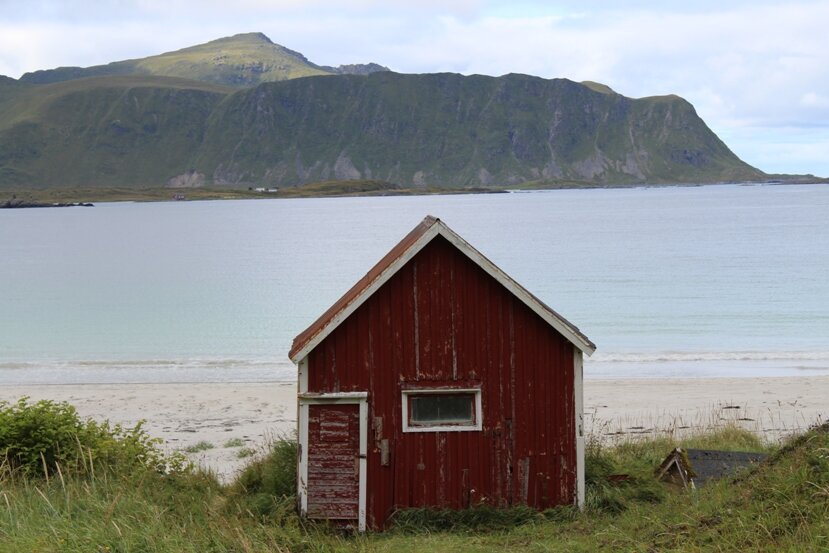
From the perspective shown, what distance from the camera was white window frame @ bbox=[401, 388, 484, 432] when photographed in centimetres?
1245

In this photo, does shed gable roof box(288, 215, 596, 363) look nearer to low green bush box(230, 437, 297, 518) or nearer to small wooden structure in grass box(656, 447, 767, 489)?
low green bush box(230, 437, 297, 518)

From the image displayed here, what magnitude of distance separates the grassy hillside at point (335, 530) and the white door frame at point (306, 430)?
0.96ft

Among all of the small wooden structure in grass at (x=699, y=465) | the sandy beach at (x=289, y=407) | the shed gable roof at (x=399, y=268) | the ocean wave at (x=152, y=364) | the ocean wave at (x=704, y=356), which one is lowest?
the sandy beach at (x=289, y=407)

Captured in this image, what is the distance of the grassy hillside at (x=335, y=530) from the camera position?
9.05 meters

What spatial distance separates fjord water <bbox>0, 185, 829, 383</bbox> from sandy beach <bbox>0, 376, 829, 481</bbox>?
2.90m

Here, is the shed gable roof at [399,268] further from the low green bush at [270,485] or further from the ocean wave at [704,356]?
the ocean wave at [704,356]

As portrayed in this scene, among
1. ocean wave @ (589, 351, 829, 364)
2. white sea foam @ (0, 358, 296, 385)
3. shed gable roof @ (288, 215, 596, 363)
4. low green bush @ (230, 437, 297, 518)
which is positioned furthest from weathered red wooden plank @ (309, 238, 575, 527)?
ocean wave @ (589, 351, 829, 364)

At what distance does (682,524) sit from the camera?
9625 millimetres

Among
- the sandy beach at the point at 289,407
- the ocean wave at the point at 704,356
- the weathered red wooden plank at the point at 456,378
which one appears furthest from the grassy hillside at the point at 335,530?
the ocean wave at the point at 704,356

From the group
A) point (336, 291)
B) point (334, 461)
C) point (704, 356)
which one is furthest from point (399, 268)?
point (336, 291)

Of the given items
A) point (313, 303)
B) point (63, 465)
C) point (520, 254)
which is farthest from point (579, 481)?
point (520, 254)

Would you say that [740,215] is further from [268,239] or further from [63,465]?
[63,465]

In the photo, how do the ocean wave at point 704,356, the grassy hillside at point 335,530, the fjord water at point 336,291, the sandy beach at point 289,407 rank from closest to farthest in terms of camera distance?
1. the grassy hillside at point 335,530
2. the sandy beach at point 289,407
3. the ocean wave at point 704,356
4. the fjord water at point 336,291

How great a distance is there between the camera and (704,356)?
35.9 metres
